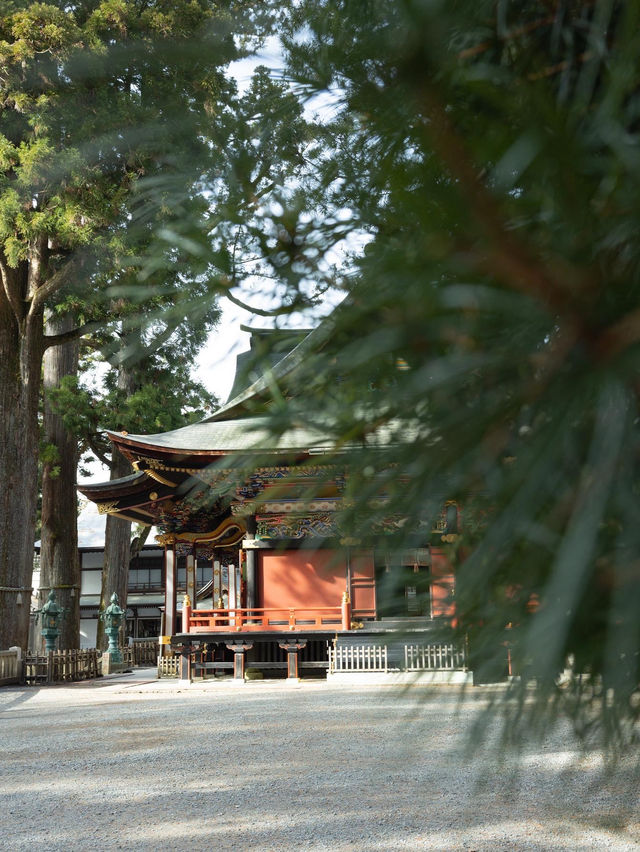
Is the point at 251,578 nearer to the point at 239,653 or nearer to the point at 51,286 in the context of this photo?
the point at 239,653

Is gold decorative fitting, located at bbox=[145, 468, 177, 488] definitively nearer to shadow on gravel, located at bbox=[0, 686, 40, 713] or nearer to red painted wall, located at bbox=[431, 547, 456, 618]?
shadow on gravel, located at bbox=[0, 686, 40, 713]

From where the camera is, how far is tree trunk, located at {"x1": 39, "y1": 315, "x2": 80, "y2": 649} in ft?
53.8

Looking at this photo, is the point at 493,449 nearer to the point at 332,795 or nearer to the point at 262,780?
the point at 332,795

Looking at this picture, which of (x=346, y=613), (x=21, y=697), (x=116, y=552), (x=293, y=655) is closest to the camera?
(x=21, y=697)

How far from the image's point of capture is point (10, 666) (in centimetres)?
1231

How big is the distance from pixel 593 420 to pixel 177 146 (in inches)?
24.2

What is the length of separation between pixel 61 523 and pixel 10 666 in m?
4.62

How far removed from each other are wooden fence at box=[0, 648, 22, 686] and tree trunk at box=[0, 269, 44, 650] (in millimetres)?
519

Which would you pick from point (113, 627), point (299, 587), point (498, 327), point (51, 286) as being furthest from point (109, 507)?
point (498, 327)

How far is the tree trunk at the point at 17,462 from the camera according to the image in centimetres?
1295

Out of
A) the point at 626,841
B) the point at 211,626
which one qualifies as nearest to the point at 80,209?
the point at 211,626

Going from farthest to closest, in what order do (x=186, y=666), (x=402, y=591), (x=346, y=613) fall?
(x=186, y=666), (x=346, y=613), (x=402, y=591)

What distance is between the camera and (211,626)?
1170 cm

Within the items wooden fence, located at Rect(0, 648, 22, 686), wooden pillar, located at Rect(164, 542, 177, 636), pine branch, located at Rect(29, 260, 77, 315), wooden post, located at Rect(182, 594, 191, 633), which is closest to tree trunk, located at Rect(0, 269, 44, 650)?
pine branch, located at Rect(29, 260, 77, 315)
